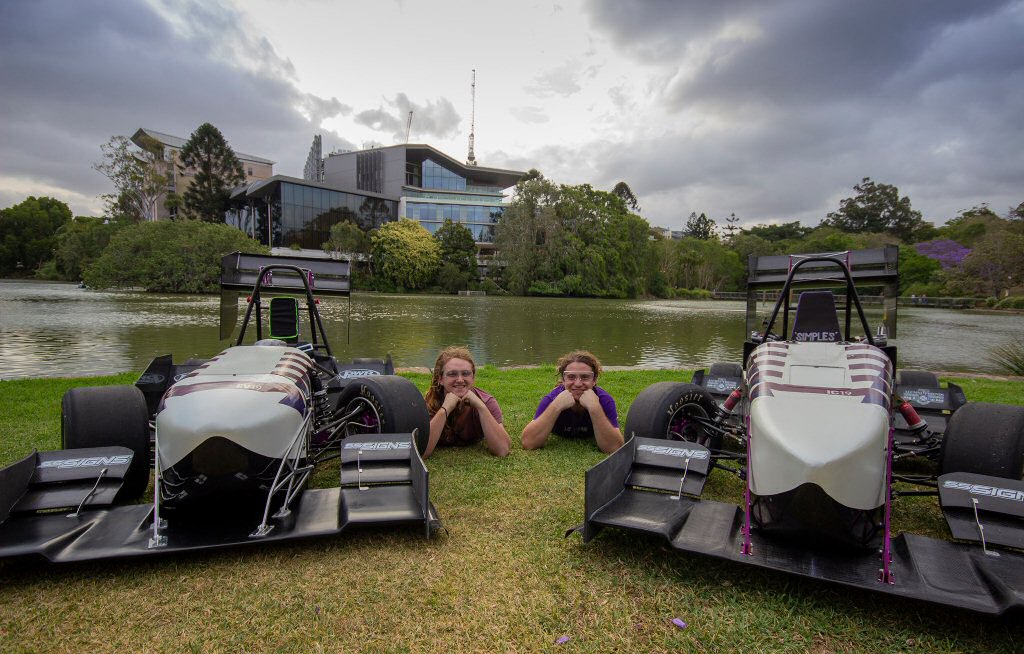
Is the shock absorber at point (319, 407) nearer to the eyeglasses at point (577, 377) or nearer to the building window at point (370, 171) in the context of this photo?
the eyeglasses at point (577, 377)

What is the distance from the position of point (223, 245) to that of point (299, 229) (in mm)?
30679

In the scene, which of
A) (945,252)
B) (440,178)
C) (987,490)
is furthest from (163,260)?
(945,252)

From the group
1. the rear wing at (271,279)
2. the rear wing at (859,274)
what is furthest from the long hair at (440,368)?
the rear wing at (859,274)

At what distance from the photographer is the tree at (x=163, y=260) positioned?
1766 inches

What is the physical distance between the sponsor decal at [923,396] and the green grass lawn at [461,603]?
9.46 ft

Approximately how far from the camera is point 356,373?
21.6ft

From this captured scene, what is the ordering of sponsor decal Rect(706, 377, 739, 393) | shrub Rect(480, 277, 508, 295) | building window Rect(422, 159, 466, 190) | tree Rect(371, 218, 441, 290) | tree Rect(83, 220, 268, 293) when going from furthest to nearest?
building window Rect(422, 159, 466, 190) < tree Rect(371, 218, 441, 290) < shrub Rect(480, 277, 508, 295) < tree Rect(83, 220, 268, 293) < sponsor decal Rect(706, 377, 739, 393)

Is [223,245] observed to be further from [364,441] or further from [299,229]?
[364,441]

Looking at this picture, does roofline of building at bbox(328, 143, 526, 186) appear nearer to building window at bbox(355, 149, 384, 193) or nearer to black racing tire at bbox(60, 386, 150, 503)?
building window at bbox(355, 149, 384, 193)

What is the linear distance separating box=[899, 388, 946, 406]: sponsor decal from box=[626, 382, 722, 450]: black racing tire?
2740 millimetres

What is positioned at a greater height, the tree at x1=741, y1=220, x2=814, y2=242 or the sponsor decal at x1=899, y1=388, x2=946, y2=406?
the tree at x1=741, y1=220, x2=814, y2=242

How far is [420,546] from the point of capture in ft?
11.3

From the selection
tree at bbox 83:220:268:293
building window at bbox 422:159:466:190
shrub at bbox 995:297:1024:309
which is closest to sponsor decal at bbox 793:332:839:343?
tree at bbox 83:220:268:293

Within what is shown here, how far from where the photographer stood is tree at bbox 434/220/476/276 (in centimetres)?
6650
